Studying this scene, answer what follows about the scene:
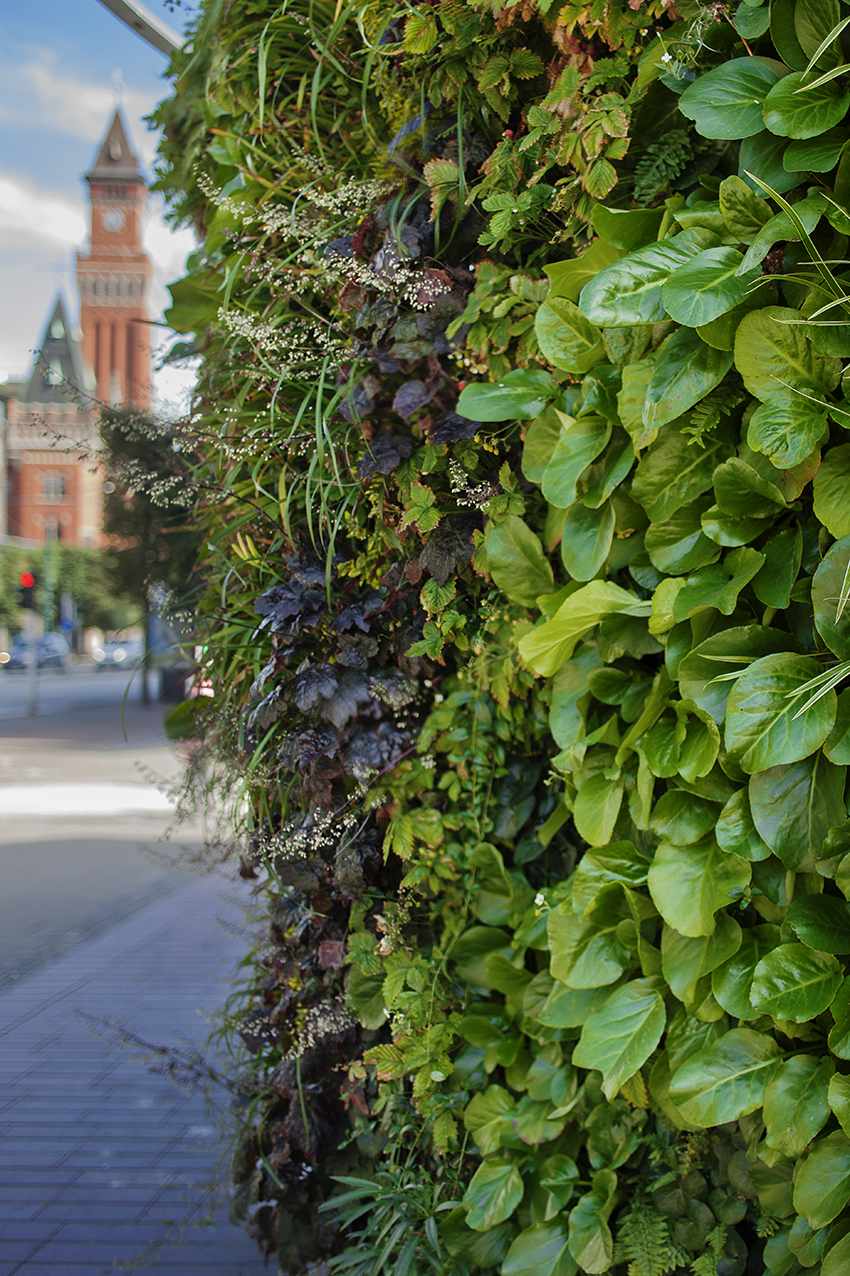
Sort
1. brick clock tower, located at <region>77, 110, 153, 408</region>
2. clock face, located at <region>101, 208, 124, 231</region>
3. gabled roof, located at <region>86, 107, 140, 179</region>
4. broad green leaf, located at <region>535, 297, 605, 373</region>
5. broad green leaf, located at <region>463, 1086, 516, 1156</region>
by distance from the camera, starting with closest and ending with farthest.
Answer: broad green leaf, located at <region>535, 297, 605, 373</region> → broad green leaf, located at <region>463, 1086, 516, 1156</region> → gabled roof, located at <region>86, 107, 140, 179</region> → brick clock tower, located at <region>77, 110, 153, 408</region> → clock face, located at <region>101, 208, 124, 231</region>

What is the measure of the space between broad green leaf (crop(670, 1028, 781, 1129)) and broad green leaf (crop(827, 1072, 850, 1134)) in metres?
0.11

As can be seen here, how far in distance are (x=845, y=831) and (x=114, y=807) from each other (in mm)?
8306

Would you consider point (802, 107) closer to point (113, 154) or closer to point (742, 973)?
point (742, 973)

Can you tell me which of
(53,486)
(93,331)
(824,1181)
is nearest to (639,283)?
(824,1181)

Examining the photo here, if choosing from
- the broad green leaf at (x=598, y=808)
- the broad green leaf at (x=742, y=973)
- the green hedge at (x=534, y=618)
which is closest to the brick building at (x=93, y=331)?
the green hedge at (x=534, y=618)

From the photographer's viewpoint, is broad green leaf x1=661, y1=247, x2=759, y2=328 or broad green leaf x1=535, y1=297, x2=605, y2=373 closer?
broad green leaf x1=661, y1=247, x2=759, y2=328

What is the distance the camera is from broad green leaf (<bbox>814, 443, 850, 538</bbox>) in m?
1.00

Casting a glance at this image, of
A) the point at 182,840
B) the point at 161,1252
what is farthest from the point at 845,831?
the point at 182,840

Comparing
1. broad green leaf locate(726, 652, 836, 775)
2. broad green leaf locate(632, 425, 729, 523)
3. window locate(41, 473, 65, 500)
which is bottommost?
broad green leaf locate(726, 652, 836, 775)

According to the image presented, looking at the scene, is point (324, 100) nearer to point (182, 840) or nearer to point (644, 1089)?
point (644, 1089)

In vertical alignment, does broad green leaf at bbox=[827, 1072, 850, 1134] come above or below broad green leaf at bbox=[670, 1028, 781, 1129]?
above

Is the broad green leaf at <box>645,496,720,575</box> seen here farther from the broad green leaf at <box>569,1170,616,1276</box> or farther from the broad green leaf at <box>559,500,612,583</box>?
the broad green leaf at <box>569,1170,616,1276</box>

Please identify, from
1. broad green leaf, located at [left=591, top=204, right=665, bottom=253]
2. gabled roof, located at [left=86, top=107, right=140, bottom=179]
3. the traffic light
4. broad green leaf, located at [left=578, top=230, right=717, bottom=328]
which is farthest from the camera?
gabled roof, located at [left=86, top=107, right=140, bottom=179]

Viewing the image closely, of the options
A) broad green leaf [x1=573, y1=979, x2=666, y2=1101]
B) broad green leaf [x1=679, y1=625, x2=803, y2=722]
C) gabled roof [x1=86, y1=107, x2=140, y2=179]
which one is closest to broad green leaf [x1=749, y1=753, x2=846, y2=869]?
broad green leaf [x1=679, y1=625, x2=803, y2=722]
